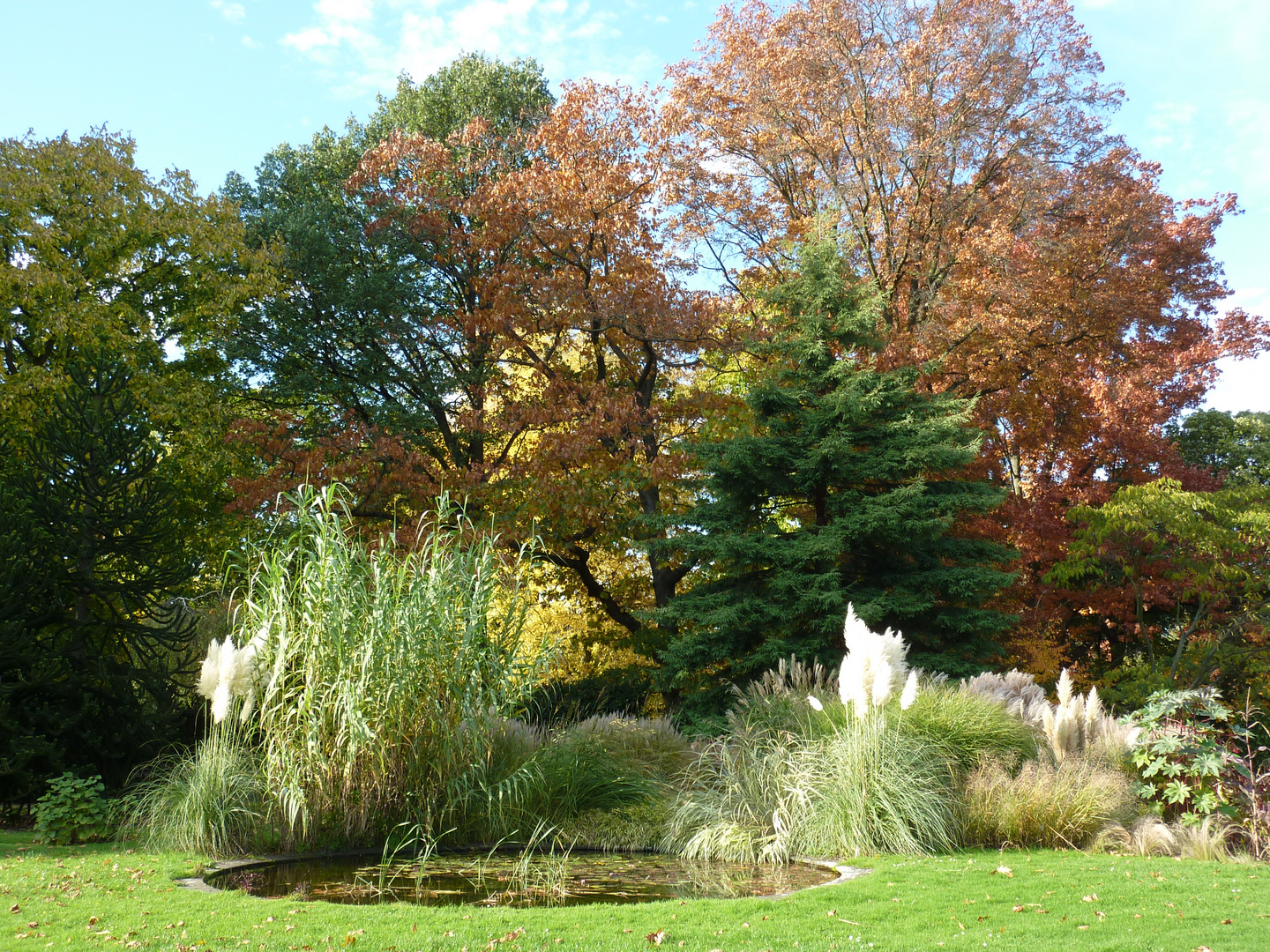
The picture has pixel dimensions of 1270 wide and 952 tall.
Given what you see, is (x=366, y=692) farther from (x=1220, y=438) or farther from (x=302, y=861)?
(x=1220, y=438)

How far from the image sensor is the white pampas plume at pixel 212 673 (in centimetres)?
681

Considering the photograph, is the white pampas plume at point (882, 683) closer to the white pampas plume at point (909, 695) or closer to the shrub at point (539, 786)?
the white pampas plume at point (909, 695)

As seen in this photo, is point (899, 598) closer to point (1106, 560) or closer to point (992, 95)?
point (1106, 560)

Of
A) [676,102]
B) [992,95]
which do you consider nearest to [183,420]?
[676,102]

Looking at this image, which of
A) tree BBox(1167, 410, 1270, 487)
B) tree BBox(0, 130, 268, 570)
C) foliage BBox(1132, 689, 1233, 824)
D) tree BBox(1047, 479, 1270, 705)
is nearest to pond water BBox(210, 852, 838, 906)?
foliage BBox(1132, 689, 1233, 824)

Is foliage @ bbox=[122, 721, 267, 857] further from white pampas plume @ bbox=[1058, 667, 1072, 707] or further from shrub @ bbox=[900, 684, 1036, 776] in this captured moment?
white pampas plume @ bbox=[1058, 667, 1072, 707]

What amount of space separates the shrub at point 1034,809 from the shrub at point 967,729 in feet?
1.30

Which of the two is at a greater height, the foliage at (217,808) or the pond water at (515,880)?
the foliage at (217,808)

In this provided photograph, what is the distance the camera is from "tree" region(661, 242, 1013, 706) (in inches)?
448

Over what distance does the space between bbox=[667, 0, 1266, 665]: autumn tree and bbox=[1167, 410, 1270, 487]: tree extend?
3.83 meters

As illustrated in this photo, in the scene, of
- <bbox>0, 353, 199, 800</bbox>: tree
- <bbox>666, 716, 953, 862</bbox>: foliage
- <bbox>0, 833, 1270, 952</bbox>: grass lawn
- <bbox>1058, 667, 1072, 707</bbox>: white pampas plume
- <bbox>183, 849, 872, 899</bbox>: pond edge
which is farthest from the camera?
<bbox>0, 353, 199, 800</bbox>: tree

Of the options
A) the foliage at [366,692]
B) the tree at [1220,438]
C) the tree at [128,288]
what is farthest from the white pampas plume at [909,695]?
the tree at [1220,438]

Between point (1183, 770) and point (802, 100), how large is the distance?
1307 centimetres

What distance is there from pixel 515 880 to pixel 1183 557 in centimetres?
1237
